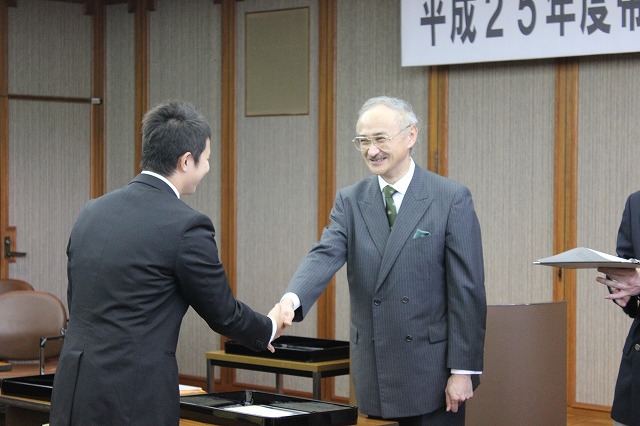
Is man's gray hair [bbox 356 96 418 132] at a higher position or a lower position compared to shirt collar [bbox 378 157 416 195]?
higher

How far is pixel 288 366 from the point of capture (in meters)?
5.09

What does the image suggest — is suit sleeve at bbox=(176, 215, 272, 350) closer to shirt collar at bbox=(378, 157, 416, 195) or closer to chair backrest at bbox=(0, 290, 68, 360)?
shirt collar at bbox=(378, 157, 416, 195)

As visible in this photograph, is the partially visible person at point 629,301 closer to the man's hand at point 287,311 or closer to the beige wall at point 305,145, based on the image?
the man's hand at point 287,311

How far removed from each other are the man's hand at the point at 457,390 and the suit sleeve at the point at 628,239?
555 millimetres

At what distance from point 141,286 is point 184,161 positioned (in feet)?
1.15

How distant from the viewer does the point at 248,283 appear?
7645 millimetres

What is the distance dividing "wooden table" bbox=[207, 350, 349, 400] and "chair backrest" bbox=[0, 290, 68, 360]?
92 cm

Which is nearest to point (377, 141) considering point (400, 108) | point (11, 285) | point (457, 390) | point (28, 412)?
point (400, 108)

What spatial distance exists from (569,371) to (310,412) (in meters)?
3.60

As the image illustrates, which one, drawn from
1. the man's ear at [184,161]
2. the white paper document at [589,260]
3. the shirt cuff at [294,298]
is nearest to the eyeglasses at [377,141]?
the shirt cuff at [294,298]

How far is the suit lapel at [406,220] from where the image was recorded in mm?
3146

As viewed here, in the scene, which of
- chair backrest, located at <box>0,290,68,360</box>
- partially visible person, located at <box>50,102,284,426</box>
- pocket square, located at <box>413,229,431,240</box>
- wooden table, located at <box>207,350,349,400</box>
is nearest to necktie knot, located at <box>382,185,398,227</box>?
pocket square, located at <box>413,229,431,240</box>

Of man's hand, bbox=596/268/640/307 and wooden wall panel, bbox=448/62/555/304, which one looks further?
wooden wall panel, bbox=448/62/555/304

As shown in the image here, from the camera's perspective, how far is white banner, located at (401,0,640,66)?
5.86 metres
